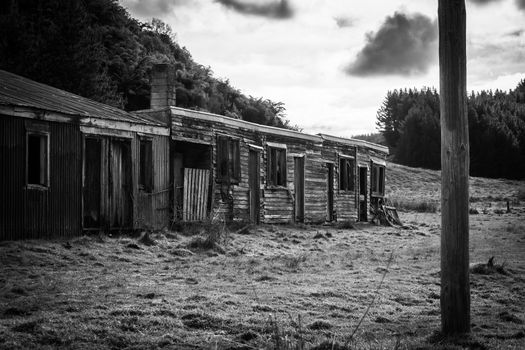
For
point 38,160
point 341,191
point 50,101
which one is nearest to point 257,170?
point 341,191

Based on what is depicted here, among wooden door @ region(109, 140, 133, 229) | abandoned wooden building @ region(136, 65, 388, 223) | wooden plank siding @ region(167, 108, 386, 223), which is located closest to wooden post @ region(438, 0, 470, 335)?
wooden door @ region(109, 140, 133, 229)

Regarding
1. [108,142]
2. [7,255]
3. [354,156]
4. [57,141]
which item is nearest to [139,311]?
[7,255]

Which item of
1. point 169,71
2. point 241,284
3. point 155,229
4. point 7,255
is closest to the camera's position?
point 241,284

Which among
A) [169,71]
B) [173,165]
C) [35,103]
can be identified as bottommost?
[173,165]

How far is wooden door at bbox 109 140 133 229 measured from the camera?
1622cm

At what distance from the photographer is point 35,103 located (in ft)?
46.9

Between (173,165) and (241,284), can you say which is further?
(173,165)

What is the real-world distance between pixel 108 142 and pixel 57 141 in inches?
66.5

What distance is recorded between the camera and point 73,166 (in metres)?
15.1

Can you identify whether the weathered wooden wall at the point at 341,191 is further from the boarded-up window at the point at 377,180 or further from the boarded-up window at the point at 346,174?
the boarded-up window at the point at 377,180

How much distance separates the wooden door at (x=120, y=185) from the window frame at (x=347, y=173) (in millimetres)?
12941

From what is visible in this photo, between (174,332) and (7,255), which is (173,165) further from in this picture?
(174,332)

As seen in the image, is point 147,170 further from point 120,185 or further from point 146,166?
point 120,185

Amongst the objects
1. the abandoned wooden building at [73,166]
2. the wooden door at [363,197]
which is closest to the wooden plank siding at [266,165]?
the wooden door at [363,197]
